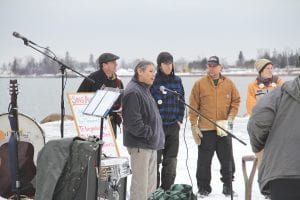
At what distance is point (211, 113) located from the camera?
596cm

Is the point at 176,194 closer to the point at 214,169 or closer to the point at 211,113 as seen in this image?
the point at 211,113

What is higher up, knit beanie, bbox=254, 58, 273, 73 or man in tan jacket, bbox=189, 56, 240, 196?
knit beanie, bbox=254, 58, 273, 73

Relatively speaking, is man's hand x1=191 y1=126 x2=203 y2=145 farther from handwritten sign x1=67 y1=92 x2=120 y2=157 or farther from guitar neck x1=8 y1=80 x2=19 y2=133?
guitar neck x1=8 y1=80 x2=19 y2=133

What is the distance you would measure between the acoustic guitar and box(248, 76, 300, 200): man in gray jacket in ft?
8.80

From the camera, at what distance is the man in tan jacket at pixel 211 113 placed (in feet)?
19.6

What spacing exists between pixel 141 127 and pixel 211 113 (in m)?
1.41

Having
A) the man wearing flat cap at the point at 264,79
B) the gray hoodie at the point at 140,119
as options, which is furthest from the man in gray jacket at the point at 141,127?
the man wearing flat cap at the point at 264,79

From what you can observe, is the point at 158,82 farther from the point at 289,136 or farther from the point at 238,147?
the point at 238,147

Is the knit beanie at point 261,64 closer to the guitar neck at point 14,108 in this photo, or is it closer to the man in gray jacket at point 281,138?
the guitar neck at point 14,108

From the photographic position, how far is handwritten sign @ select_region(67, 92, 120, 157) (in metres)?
5.86

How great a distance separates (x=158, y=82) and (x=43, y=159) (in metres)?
2.09

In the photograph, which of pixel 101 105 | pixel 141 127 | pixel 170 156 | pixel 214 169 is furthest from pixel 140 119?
pixel 214 169

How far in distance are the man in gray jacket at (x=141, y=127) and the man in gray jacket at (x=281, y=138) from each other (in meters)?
2.02

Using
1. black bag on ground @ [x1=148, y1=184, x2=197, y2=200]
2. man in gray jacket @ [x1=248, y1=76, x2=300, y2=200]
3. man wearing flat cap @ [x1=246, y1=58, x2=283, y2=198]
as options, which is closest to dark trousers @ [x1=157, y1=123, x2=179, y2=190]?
man wearing flat cap @ [x1=246, y1=58, x2=283, y2=198]
